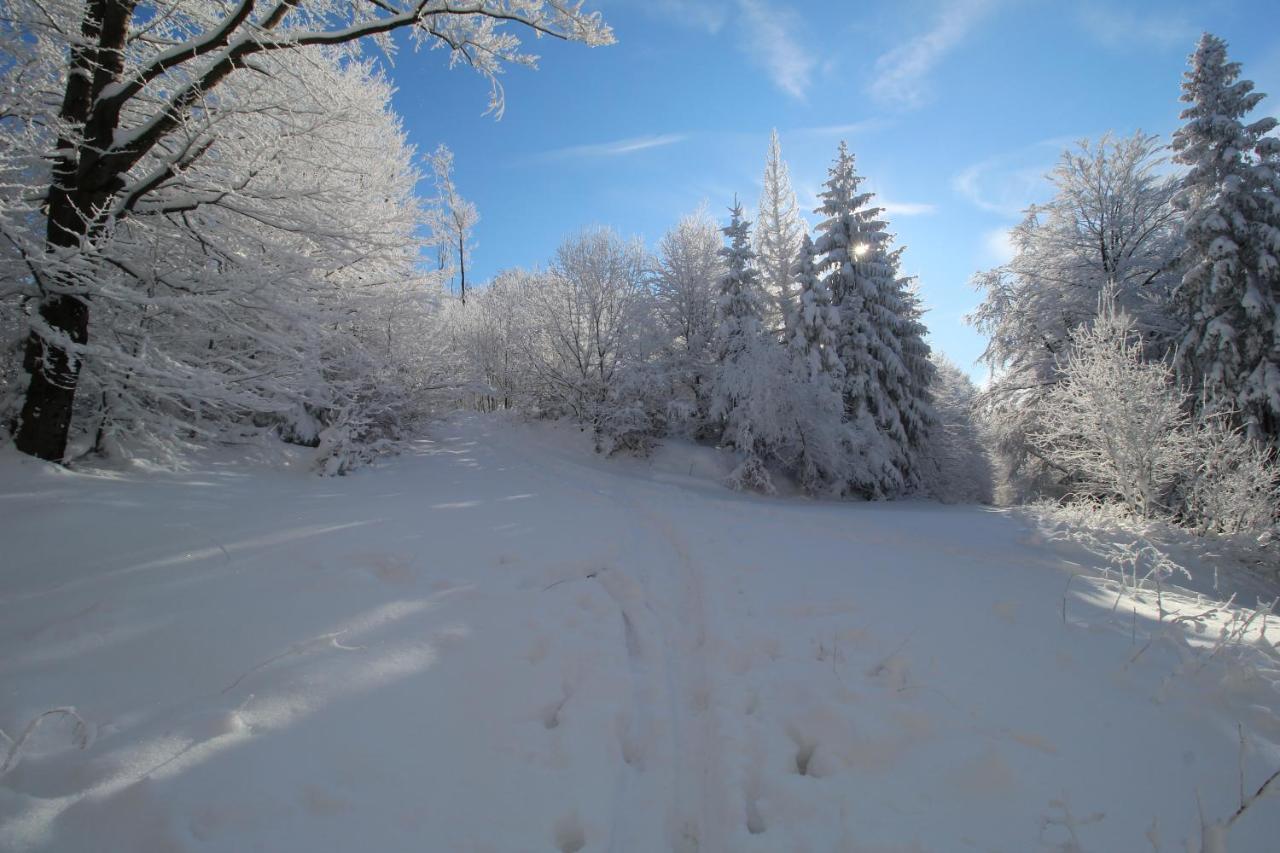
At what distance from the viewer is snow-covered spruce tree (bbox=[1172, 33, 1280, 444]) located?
11.6 meters

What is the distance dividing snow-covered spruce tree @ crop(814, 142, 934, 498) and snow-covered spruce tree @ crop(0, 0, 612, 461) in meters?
13.7

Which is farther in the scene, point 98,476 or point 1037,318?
point 1037,318

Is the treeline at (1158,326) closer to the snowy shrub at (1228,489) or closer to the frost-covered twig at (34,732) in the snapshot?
the snowy shrub at (1228,489)

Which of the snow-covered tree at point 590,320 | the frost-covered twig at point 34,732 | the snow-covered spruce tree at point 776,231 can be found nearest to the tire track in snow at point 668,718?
the frost-covered twig at point 34,732

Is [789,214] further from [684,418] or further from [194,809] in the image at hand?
[194,809]

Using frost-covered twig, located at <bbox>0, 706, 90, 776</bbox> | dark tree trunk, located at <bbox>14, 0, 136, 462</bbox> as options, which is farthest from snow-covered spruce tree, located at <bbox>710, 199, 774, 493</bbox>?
frost-covered twig, located at <bbox>0, 706, 90, 776</bbox>

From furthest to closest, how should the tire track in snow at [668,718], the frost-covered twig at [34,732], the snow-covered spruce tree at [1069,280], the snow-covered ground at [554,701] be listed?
the snow-covered spruce tree at [1069,280] < the tire track in snow at [668,718] < the snow-covered ground at [554,701] < the frost-covered twig at [34,732]

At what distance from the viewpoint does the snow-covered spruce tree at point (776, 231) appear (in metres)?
19.6

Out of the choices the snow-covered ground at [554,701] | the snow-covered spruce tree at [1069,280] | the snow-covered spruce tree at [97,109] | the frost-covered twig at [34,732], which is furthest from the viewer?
the snow-covered spruce tree at [1069,280]

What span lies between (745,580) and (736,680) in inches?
71.2

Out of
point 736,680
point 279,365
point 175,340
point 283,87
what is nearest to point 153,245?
point 175,340

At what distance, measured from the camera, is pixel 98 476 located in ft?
16.5

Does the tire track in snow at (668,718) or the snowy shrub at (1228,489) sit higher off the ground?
the snowy shrub at (1228,489)

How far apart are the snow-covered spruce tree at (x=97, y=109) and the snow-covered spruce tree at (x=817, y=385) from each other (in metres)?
11.8
